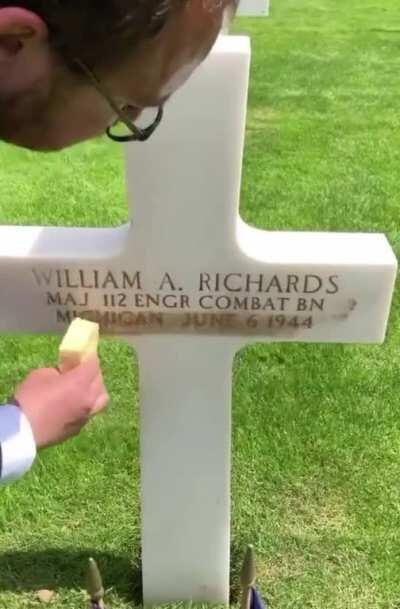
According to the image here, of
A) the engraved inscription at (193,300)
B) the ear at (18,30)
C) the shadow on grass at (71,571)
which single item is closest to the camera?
the ear at (18,30)

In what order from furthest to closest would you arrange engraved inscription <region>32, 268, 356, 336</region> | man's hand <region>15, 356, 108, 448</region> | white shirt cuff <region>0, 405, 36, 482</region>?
1. engraved inscription <region>32, 268, 356, 336</region>
2. man's hand <region>15, 356, 108, 448</region>
3. white shirt cuff <region>0, 405, 36, 482</region>

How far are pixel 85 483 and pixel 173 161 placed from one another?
1.25 m

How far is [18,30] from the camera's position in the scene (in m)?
0.89

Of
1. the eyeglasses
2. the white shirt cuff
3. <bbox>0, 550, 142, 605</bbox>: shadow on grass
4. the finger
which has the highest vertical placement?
the eyeglasses

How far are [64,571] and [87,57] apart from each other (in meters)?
1.83

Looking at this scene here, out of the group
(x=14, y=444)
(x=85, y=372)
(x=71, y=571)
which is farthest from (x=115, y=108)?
(x=71, y=571)

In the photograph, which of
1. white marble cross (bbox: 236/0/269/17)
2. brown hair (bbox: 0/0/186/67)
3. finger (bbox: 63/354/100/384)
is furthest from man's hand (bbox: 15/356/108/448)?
white marble cross (bbox: 236/0/269/17)

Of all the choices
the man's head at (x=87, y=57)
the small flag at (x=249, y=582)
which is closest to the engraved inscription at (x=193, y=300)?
the small flag at (x=249, y=582)

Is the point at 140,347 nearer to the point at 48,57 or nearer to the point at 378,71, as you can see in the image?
the point at 48,57

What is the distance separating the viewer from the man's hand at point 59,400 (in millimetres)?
1603

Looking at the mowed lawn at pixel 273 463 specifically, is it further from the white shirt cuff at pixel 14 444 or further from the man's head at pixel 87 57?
the man's head at pixel 87 57

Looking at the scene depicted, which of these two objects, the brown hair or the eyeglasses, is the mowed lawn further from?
the brown hair

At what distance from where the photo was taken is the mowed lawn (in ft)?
8.19

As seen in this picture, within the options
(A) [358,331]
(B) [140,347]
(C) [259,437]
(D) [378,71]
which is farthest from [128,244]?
(D) [378,71]
